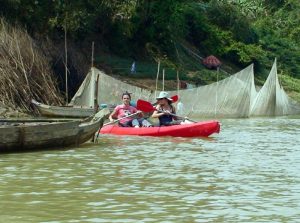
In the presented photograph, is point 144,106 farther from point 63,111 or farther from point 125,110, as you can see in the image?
point 63,111

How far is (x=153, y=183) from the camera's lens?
9.70m

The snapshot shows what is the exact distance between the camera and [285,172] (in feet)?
35.7

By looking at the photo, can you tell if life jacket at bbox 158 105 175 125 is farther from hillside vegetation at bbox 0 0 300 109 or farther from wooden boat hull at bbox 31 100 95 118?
hillside vegetation at bbox 0 0 300 109

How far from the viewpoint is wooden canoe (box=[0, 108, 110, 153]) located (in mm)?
12281

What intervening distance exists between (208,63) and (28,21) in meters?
11.5

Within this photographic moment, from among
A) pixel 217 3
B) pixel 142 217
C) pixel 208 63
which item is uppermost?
pixel 217 3

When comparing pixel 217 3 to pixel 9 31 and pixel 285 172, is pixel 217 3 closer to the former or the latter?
pixel 9 31

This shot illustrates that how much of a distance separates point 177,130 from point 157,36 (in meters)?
18.3

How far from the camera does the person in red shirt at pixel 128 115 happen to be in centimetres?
1639

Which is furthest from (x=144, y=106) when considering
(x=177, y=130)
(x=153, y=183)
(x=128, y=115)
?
(x=153, y=183)

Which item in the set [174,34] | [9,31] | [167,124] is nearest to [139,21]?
[174,34]

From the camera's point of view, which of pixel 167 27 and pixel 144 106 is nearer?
pixel 144 106

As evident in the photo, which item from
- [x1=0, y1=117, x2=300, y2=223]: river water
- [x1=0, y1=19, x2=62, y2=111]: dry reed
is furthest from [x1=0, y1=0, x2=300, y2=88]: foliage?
[x1=0, y1=117, x2=300, y2=223]: river water

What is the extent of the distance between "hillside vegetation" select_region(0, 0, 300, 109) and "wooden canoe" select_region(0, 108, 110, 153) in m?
12.5
